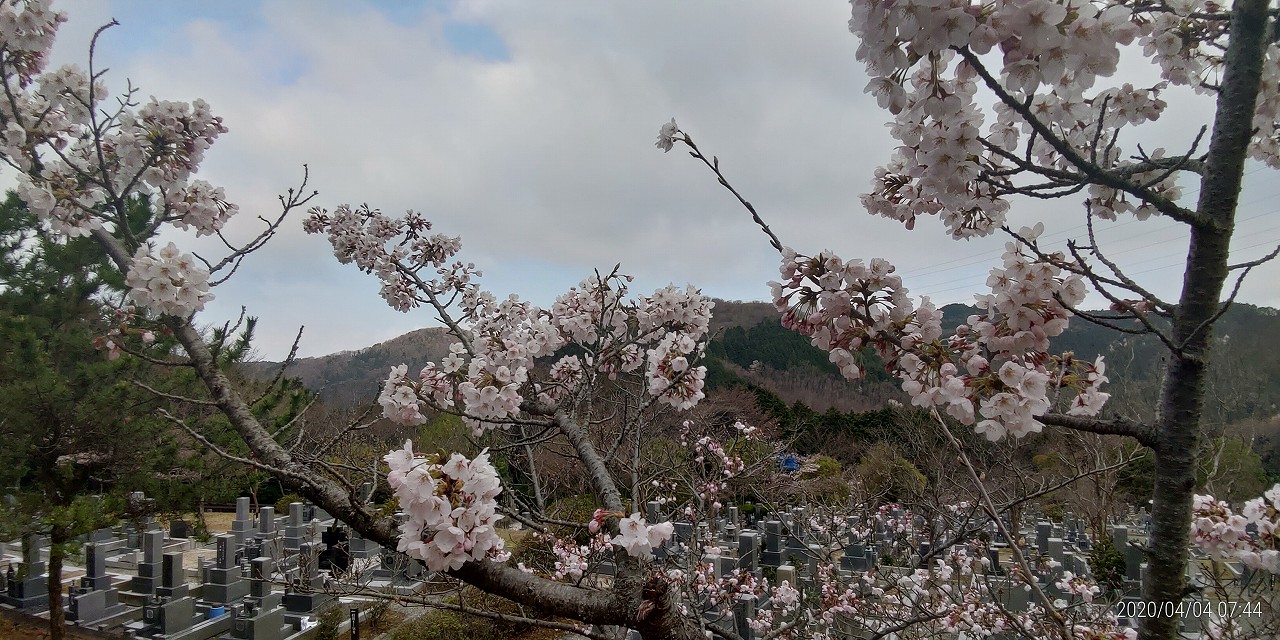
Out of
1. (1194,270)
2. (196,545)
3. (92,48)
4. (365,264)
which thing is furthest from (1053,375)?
(196,545)

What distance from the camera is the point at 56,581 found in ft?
24.2

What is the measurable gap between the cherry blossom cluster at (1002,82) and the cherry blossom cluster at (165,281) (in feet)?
7.12

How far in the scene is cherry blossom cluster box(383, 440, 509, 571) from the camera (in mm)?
1350

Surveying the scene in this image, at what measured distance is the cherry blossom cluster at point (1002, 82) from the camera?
3.33ft

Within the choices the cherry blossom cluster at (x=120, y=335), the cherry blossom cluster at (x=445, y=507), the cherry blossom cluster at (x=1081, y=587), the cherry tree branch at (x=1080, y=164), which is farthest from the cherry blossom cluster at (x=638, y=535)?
the cherry blossom cluster at (x=1081, y=587)

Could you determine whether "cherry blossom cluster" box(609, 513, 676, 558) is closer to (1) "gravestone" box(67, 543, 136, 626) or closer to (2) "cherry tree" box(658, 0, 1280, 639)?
(2) "cherry tree" box(658, 0, 1280, 639)

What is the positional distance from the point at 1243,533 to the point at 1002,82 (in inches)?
88.3

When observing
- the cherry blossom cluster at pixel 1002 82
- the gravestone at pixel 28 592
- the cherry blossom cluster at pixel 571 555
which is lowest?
the gravestone at pixel 28 592

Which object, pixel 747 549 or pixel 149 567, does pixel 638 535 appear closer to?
pixel 747 549

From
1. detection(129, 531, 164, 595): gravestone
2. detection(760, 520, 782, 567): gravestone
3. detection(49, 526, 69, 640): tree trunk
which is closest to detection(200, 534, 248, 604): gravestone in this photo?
detection(129, 531, 164, 595): gravestone

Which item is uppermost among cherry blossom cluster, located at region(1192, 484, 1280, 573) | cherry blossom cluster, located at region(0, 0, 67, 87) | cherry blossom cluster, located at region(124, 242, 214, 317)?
cherry blossom cluster, located at region(0, 0, 67, 87)

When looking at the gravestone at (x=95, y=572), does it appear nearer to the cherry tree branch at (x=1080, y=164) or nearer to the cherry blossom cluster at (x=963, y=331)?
the cherry blossom cluster at (x=963, y=331)

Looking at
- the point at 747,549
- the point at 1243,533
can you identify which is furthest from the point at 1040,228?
the point at 747,549

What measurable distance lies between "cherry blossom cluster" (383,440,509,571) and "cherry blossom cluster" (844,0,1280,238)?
1216 millimetres
